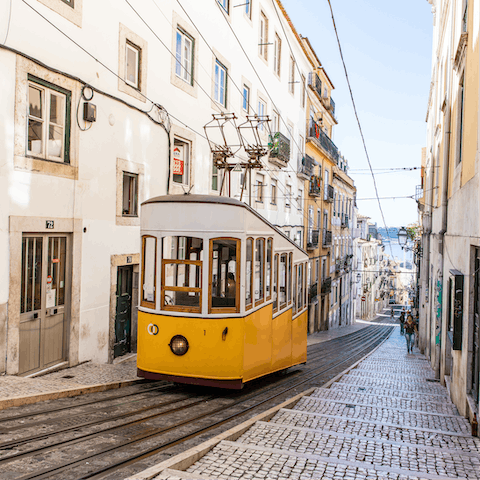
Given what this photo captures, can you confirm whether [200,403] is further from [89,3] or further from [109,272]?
[89,3]

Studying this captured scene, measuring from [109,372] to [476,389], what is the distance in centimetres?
571

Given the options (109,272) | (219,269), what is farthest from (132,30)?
(219,269)

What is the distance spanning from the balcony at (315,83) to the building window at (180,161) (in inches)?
640

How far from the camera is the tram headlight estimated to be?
7.01 meters

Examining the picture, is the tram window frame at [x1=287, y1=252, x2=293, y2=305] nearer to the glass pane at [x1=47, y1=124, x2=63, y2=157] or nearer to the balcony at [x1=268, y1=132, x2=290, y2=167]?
the glass pane at [x1=47, y1=124, x2=63, y2=157]

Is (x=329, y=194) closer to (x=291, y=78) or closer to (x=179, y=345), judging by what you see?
(x=291, y=78)

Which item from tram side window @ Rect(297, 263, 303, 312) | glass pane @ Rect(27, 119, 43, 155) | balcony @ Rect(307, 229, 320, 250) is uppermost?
glass pane @ Rect(27, 119, 43, 155)

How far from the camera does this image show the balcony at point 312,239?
2813 cm

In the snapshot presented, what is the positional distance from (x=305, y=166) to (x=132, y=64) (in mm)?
16791

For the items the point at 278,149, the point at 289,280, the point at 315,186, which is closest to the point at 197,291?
the point at 289,280

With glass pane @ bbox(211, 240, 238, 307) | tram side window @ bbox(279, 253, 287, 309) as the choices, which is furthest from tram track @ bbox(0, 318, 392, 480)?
tram side window @ bbox(279, 253, 287, 309)

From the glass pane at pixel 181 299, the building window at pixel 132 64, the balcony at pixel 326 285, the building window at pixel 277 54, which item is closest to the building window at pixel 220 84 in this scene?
the building window at pixel 132 64

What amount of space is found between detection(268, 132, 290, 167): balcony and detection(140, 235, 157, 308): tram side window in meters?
13.8

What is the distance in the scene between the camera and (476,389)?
6.51 metres
